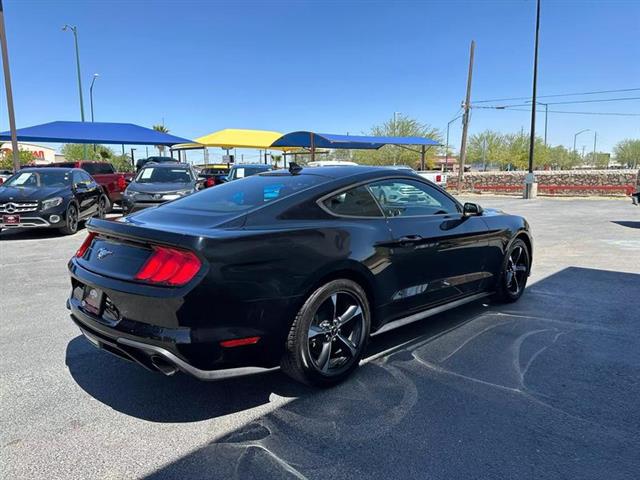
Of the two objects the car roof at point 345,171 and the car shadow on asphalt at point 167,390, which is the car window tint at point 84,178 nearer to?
the car shadow on asphalt at point 167,390

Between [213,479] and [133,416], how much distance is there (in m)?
0.86

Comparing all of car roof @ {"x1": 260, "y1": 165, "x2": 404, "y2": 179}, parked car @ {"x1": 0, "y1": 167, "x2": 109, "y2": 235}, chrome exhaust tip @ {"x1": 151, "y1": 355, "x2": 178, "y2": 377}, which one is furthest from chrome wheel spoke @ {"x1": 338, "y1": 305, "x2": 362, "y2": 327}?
parked car @ {"x1": 0, "y1": 167, "x2": 109, "y2": 235}

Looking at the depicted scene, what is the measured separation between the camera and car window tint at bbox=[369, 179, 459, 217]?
3.86 metres

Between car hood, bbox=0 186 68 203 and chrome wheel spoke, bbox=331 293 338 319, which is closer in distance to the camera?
chrome wheel spoke, bbox=331 293 338 319

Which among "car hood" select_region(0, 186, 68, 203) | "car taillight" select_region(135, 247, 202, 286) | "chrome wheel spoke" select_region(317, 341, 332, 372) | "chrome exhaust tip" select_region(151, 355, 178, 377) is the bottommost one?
"chrome wheel spoke" select_region(317, 341, 332, 372)

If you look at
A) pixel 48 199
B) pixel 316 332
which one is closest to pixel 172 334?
pixel 316 332

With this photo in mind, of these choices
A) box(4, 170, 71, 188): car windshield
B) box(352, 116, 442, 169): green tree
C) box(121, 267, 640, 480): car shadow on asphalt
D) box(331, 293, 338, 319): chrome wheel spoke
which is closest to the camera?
box(121, 267, 640, 480): car shadow on asphalt

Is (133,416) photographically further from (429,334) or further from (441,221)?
(441,221)

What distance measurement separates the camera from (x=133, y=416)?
292cm

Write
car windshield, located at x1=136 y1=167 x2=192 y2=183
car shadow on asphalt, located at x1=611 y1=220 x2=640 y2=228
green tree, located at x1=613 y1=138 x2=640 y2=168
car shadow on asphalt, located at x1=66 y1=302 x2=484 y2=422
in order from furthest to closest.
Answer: green tree, located at x1=613 y1=138 x2=640 y2=168
car windshield, located at x1=136 y1=167 x2=192 y2=183
car shadow on asphalt, located at x1=611 y1=220 x2=640 y2=228
car shadow on asphalt, located at x1=66 y1=302 x2=484 y2=422

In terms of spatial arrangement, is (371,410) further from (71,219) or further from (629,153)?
(629,153)

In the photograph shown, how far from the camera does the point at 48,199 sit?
1040 cm

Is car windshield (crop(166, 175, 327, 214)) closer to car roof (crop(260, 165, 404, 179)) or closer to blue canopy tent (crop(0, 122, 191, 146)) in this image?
car roof (crop(260, 165, 404, 179))

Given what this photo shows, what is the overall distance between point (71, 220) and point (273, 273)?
984 cm
